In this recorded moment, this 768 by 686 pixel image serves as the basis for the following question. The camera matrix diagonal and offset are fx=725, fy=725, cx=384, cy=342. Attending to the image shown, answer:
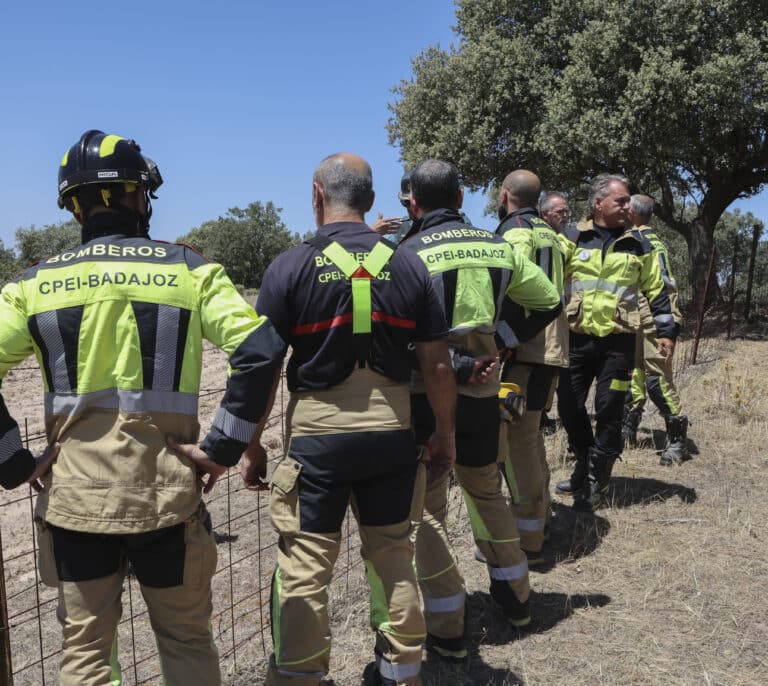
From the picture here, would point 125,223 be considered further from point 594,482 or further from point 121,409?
point 594,482

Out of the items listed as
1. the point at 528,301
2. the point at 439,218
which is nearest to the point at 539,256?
the point at 528,301

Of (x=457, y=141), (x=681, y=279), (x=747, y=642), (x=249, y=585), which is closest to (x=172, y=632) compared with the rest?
(x=249, y=585)

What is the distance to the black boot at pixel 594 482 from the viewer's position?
5270 millimetres

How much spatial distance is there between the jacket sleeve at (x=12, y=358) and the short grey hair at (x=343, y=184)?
3.68ft

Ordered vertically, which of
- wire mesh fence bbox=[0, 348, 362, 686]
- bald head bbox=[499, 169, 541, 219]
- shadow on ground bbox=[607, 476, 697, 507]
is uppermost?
bald head bbox=[499, 169, 541, 219]

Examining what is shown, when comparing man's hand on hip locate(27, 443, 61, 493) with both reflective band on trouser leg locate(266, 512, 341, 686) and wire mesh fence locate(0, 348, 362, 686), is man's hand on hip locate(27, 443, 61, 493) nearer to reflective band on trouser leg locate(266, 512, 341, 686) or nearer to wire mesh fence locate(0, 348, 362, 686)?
wire mesh fence locate(0, 348, 362, 686)

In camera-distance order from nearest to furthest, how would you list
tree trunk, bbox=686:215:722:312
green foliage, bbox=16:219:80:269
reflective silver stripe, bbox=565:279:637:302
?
reflective silver stripe, bbox=565:279:637:302 < tree trunk, bbox=686:215:722:312 < green foliage, bbox=16:219:80:269

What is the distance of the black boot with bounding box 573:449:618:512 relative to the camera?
5.27 m

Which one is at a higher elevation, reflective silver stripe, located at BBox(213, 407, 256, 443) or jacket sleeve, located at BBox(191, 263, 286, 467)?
jacket sleeve, located at BBox(191, 263, 286, 467)

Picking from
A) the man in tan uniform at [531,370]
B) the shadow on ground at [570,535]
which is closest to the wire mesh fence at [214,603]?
the man in tan uniform at [531,370]

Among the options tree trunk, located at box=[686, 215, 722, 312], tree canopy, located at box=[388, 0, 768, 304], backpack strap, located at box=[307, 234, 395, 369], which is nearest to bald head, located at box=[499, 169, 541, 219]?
backpack strap, located at box=[307, 234, 395, 369]

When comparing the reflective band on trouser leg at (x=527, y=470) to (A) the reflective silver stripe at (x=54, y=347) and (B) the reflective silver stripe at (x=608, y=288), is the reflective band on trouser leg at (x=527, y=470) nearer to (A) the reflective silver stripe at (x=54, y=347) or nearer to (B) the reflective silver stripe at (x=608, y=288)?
(B) the reflective silver stripe at (x=608, y=288)

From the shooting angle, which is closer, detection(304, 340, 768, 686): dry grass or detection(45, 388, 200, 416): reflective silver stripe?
detection(45, 388, 200, 416): reflective silver stripe

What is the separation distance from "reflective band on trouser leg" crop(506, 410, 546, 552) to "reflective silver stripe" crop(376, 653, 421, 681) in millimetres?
1652
